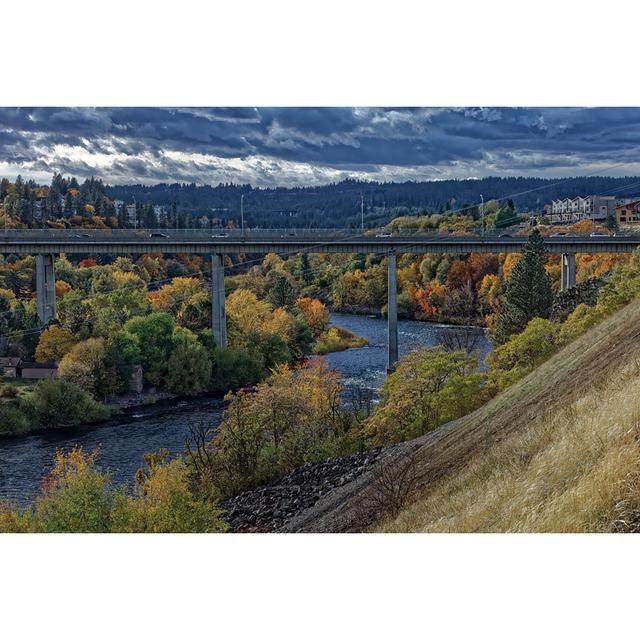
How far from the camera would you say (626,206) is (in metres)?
9.20

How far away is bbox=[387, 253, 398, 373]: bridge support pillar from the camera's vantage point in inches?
398

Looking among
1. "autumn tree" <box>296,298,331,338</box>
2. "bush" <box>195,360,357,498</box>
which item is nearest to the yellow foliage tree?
"bush" <box>195,360,357,498</box>

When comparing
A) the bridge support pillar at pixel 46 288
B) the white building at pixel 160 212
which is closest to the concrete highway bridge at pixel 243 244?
the bridge support pillar at pixel 46 288

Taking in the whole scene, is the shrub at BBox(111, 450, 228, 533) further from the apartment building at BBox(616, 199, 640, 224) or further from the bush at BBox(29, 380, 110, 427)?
the apartment building at BBox(616, 199, 640, 224)

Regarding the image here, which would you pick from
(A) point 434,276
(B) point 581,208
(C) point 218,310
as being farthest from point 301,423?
(B) point 581,208

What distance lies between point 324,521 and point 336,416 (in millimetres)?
2343

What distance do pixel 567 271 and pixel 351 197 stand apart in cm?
263

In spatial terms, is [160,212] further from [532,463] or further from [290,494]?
[532,463]

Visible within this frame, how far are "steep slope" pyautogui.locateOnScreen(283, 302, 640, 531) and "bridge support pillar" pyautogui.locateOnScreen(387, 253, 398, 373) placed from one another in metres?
2.16

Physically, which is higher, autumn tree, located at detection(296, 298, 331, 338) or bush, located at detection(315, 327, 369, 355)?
autumn tree, located at detection(296, 298, 331, 338)

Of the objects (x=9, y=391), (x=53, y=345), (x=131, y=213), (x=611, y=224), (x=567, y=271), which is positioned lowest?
(x=9, y=391)

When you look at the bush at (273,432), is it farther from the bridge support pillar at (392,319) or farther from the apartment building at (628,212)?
the apartment building at (628,212)

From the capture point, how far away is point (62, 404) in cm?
856

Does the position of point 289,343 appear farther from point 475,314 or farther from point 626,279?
point 626,279
